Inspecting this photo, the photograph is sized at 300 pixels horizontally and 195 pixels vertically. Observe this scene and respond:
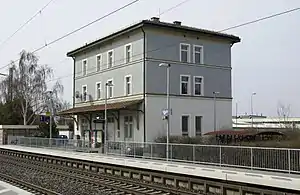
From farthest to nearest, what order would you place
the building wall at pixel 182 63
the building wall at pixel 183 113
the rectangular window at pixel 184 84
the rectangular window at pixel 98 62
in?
the rectangular window at pixel 98 62 → the rectangular window at pixel 184 84 → the building wall at pixel 182 63 → the building wall at pixel 183 113

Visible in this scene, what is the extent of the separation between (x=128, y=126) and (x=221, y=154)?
19.3m

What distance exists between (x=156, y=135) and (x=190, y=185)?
2053 centimetres

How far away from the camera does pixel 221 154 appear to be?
824 inches

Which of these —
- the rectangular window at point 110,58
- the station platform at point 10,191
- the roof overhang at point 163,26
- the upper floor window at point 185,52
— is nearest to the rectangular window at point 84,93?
the roof overhang at point 163,26

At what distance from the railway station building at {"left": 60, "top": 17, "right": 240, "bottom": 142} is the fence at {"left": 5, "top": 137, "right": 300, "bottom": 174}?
22.3 ft

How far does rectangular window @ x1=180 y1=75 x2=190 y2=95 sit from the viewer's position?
39.2 meters

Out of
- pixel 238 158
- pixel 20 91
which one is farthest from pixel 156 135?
pixel 20 91

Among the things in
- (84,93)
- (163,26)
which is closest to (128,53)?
(163,26)

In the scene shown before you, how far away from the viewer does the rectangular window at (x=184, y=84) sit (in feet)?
129

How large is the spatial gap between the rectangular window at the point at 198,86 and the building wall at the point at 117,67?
18.5 feet

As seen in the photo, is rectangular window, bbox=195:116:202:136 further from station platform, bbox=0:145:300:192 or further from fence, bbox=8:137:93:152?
station platform, bbox=0:145:300:192

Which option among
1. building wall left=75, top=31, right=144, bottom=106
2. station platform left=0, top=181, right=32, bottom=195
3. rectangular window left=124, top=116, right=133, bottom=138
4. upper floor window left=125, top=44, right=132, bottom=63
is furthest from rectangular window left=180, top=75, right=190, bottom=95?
station platform left=0, top=181, right=32, bottom=195

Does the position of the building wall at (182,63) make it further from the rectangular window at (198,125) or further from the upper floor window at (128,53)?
the upper floor window at (128,53)

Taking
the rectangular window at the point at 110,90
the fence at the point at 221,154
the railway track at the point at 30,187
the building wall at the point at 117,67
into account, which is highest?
the building wall at the point at 117,67
